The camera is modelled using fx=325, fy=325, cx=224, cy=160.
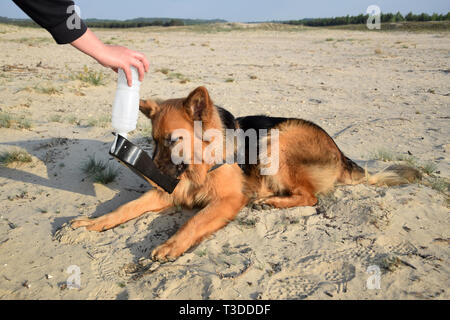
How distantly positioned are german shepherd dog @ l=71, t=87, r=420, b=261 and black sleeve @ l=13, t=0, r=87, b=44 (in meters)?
1.08

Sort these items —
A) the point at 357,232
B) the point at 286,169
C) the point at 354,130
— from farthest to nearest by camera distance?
the point at 354,130 → the point at 286,169 → the point at 357,232

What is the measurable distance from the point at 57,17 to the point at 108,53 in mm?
392

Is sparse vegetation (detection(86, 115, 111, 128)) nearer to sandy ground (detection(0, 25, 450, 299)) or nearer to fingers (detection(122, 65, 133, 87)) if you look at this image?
sandy ground (detection(0, 25, 450, 299))

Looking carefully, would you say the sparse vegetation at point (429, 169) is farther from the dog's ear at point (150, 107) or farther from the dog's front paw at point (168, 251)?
the dog's ear at point (150, 107)

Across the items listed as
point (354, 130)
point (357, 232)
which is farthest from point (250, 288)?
point (354, 130)

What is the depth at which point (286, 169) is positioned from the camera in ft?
12.9

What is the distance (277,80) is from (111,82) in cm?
528

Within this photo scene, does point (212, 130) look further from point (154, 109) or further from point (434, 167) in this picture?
point (434, 167)

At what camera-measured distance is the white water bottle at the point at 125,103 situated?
286 cm

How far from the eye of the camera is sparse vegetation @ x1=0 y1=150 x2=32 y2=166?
15.0 feet

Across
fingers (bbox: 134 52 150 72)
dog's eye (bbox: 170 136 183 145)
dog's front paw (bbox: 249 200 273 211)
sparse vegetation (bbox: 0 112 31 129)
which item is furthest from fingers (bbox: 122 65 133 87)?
sparse vegetation (bbox: 0 112 31 129)

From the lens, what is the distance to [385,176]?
4.06 metres

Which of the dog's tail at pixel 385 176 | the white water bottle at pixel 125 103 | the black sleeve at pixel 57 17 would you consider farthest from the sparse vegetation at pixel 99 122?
the dog's tail at pixel 385 176

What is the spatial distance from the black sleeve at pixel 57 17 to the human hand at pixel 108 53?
0.24 ft
